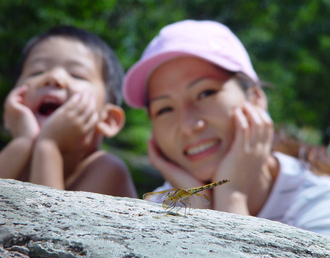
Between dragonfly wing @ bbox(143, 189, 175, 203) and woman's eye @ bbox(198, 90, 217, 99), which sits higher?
woman's eye @ bbox(198, 90, 217, 99)

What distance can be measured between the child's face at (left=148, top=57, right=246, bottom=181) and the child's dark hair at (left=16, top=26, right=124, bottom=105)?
449 mm

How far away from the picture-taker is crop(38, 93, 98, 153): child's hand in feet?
6.53

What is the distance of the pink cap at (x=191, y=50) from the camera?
207 cm

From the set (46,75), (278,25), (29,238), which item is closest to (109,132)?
(46,75)

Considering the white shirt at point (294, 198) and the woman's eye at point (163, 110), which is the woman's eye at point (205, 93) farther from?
A: the white shirt at point (294, 198)

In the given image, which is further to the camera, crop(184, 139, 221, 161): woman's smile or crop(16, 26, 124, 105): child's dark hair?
crop(16, 26, 124, 105): child's dark hair

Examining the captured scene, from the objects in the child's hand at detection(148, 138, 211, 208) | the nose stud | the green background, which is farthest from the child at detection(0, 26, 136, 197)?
the green background

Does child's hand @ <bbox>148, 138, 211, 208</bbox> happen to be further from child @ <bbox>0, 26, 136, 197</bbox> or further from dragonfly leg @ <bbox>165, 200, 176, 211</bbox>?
dragonfly leg @ <bbox>165, 200, 176, 211</bbox>

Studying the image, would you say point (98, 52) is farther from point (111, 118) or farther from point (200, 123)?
point (200, 123)

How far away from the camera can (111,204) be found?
1.06 m

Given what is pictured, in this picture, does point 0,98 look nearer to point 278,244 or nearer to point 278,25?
point 278,244

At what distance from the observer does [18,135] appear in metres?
2.09

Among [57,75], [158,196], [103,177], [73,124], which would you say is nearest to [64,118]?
[73,124]

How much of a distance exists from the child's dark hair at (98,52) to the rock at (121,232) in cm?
145
